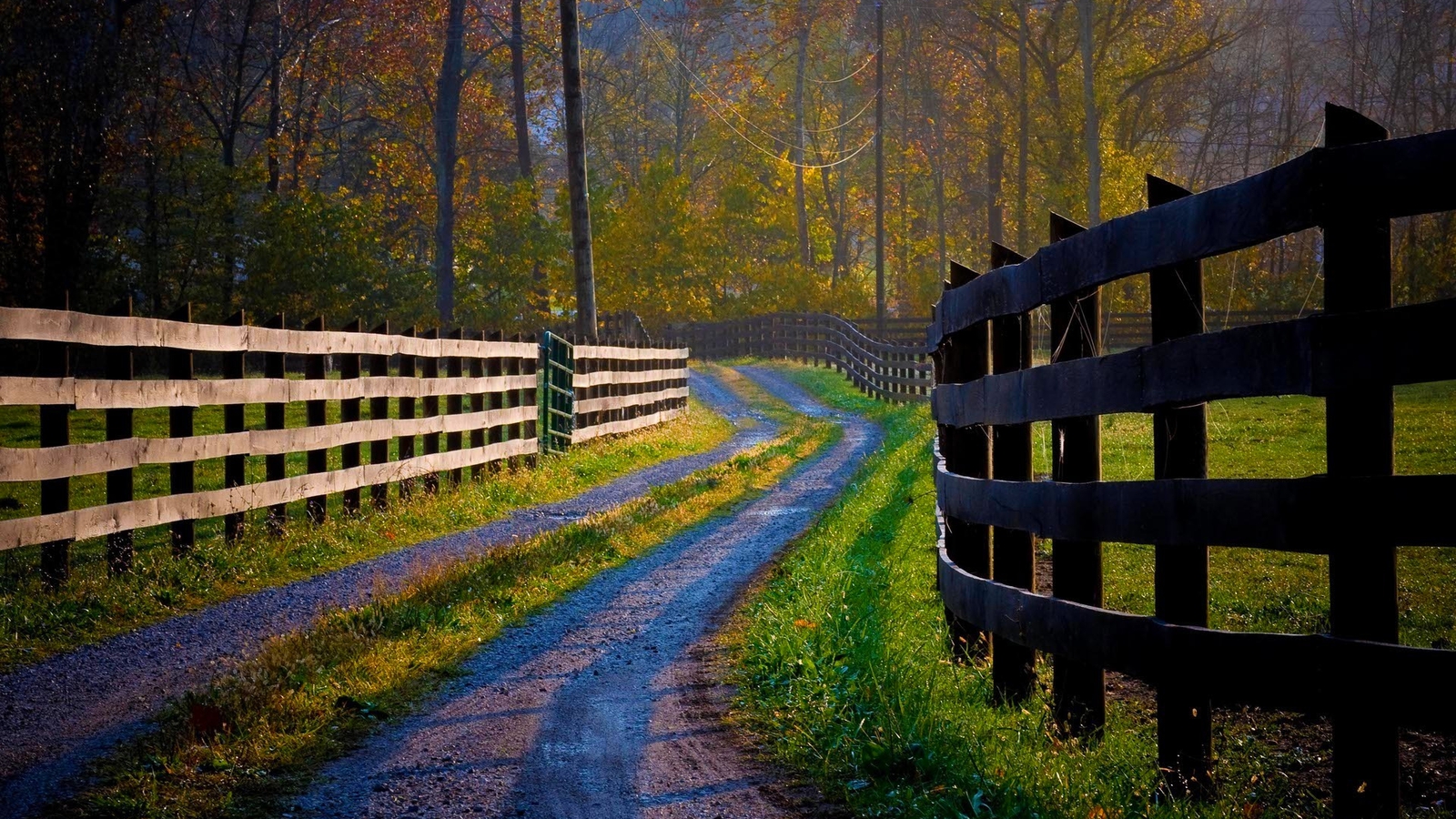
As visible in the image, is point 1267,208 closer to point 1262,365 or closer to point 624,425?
point 1262,365

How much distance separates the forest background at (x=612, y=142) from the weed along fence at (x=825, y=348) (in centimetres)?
222

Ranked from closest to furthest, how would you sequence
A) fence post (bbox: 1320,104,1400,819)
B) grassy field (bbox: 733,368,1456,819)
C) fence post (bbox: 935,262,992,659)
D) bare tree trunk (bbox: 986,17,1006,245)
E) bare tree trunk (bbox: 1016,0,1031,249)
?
1. fence post (bbox: 1320,104,1400,819)
2. grassy field (bbox: 733,368,1456,819)
3. fence post (bbox: 935,262,992,659)
4. bare tree trunk (bbox: 1016,0,1031,249)
5. bare tree trunk (bbox: 986,17,1006,245)

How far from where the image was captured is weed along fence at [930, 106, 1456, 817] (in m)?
3.16

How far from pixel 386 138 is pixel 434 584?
148 ft

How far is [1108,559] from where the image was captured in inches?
373

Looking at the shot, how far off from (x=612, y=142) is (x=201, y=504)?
6836cm

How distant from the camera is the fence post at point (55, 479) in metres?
7.69

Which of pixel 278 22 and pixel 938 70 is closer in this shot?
pixel 278 22

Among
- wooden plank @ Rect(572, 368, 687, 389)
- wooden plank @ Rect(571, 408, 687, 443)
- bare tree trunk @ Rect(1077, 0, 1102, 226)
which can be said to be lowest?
wooden plank @ Rect(571, 408, 687, 443)

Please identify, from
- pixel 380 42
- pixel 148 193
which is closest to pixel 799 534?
pixel 148 193

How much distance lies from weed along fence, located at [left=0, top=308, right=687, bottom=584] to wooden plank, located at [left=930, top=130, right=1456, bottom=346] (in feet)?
20.0

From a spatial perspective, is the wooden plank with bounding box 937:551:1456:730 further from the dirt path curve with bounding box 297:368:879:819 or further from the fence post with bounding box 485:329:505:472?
the fence post with bounding box 485:329:505:472

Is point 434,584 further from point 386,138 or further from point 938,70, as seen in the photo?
point 938,70

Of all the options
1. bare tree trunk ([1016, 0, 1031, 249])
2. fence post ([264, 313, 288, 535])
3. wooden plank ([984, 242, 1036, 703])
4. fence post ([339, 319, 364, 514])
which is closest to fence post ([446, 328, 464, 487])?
fence post ([339, 319, 364, 514])
